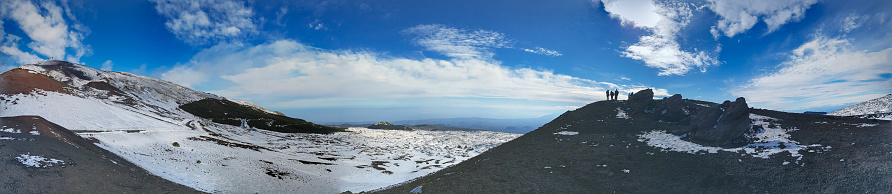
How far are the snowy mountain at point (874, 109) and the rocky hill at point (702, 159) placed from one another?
12.1ft

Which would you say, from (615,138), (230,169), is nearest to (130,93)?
(230,169)

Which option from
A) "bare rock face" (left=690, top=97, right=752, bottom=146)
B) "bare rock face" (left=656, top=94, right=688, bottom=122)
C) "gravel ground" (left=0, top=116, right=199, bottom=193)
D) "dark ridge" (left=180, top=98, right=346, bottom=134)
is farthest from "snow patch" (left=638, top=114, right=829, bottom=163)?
"dark ridge" (left=180, top=98, right=346, bottom=134)

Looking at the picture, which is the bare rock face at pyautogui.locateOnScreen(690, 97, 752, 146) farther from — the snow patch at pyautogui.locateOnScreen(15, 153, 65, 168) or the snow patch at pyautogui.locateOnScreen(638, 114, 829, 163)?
the snow patch at pyautogui.locateOnScreen(15, 153, 65, 168)

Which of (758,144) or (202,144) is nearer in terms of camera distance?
(758,144)

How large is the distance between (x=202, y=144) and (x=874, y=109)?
60292mm

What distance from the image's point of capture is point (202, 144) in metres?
34.3

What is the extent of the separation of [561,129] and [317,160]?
1129 inches

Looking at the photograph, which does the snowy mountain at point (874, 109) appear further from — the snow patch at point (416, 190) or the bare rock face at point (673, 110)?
the snow patch at point (416, 190)

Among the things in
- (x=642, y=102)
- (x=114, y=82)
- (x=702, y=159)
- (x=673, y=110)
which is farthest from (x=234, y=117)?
(x=702, y=159)

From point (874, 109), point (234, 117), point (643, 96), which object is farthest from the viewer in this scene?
point (234, 117)

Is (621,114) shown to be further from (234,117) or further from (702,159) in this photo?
(234,117)

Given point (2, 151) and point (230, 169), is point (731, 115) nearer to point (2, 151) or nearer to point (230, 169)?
point (230, 169)

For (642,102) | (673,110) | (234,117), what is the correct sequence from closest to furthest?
(673,110) → (642,102) → (234,117)

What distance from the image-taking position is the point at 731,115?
18922 mm
